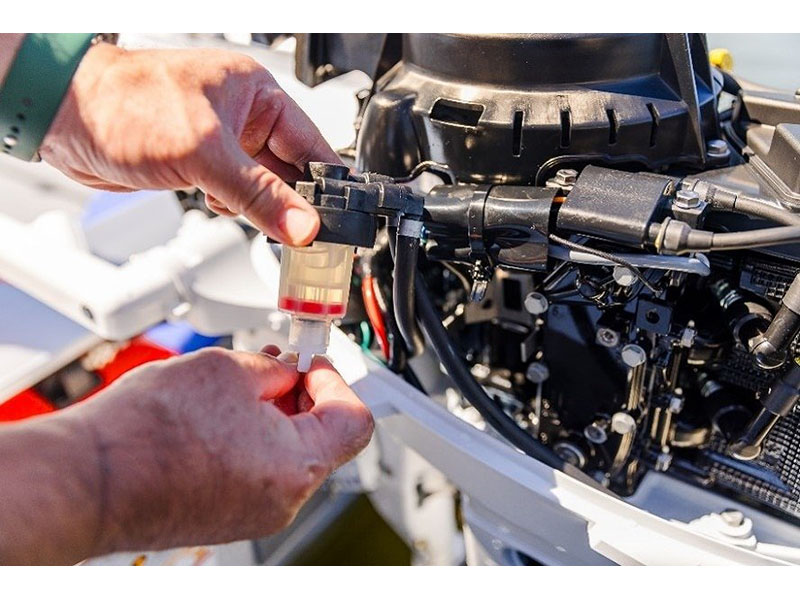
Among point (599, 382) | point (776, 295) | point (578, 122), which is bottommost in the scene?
point (599, 382)

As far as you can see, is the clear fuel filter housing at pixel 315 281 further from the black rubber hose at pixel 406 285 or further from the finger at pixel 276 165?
the finger at pixel 276 165

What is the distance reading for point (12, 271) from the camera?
4.29ft

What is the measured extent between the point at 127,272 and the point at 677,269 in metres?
0.91

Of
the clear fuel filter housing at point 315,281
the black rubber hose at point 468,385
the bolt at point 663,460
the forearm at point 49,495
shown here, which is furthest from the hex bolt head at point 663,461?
the forearm at point 49,495

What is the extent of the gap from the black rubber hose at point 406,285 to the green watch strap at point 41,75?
1.23 ft

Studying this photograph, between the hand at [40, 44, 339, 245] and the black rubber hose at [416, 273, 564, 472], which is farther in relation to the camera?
the black rubber hose at [416, 273, 564, 472]

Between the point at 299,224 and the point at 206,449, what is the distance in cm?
21

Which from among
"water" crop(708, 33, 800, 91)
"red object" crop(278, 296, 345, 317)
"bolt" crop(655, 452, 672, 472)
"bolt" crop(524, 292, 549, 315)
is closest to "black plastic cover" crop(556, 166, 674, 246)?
"bolt" crop(524, 292, 549, 315)

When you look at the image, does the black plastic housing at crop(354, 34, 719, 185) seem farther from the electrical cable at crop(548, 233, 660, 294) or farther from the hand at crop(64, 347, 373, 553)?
the hand at crop(64, 347, 373, 553)

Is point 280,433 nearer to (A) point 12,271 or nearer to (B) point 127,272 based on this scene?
(B) point 127,272

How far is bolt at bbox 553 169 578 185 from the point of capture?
0.75 meters

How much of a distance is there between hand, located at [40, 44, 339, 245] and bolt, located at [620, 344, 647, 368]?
1.23ft

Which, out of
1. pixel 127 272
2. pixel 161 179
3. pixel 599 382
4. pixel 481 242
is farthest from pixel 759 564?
pixel 127 272

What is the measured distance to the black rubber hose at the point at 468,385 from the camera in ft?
2.73
